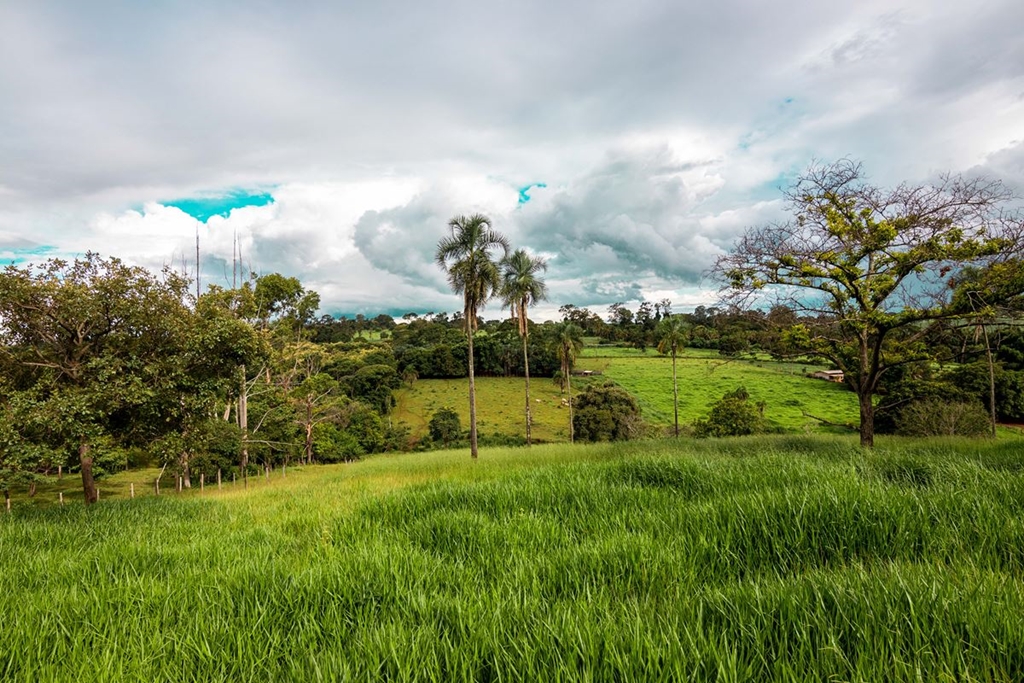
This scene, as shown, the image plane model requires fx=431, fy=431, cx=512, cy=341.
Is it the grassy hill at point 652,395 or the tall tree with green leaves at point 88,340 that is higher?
the tall tree with green leaves at point 88,340

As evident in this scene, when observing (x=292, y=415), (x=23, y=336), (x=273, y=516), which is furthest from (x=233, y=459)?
(x=273, y=516)

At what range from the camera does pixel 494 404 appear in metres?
69.5

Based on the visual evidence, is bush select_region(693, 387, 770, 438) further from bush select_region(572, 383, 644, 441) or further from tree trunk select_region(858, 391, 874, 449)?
tree trunk select_region(858, 391, 874, 449)

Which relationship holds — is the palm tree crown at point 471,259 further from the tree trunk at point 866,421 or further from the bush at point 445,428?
the bush at point 445,428

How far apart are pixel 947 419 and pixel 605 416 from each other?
24974 mm

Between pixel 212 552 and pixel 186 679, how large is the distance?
9.88 ft

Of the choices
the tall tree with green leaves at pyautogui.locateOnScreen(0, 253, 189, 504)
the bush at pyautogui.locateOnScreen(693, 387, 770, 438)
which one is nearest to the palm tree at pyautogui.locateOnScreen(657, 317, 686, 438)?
the bush at pyautogui.locateOnScreen(693, 387, 770, 438)

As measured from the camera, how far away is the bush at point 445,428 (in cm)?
5522

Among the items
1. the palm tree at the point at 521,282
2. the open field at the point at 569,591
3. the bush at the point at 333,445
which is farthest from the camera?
the bush at the point at 333,445

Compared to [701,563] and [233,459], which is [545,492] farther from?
[233,459]

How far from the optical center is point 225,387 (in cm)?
1274

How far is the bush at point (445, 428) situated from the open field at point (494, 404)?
292cm

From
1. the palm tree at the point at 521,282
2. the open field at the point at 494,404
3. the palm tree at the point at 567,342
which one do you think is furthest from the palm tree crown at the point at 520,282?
the open field at the point at 494,404

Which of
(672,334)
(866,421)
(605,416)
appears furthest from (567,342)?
(866,421)
